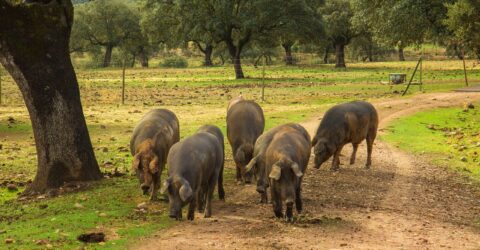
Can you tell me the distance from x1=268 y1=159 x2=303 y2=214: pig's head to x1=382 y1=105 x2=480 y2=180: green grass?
784 centimetres

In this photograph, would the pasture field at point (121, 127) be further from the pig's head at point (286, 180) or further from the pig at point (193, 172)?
the pig's head at point (286, 180)

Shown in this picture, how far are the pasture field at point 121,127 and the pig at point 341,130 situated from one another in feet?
8.01

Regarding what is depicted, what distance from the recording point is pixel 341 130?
16516 mm

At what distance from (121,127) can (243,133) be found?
1180cm

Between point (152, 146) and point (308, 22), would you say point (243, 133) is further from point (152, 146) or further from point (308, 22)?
point (308, 22)

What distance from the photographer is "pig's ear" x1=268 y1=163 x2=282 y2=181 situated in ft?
36.1

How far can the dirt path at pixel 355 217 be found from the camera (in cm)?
1056

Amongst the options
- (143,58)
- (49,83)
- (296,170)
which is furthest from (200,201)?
(143,58)

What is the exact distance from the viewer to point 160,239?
1066 centimetres

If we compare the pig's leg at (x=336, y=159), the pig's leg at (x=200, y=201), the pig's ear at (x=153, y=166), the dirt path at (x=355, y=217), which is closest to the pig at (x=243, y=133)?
the dirt path at (x=355, y=217)

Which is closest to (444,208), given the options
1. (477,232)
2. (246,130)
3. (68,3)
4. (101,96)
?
(477,232)

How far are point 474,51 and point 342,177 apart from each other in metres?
15.8

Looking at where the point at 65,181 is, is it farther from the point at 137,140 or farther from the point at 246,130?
the point at 246,130

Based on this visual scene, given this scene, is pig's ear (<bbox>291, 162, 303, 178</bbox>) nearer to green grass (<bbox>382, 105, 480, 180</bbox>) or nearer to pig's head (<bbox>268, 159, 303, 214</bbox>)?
pig's head (<bbox>268, 159, 303, 214</bbox>)
